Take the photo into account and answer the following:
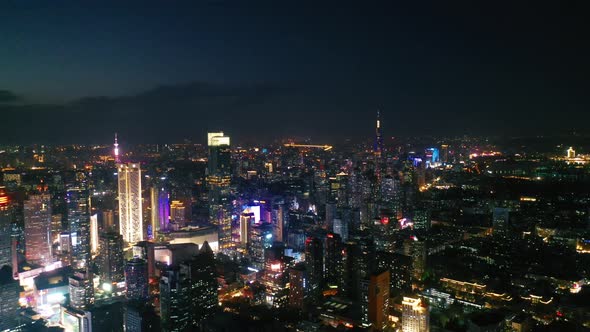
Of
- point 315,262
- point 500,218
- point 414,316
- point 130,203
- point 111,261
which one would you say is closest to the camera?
point 414,316

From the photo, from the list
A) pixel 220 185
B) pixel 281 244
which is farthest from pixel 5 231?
pixel 220 185

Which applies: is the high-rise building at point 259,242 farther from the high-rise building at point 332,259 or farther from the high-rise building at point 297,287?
the high-rise building at point 297,287

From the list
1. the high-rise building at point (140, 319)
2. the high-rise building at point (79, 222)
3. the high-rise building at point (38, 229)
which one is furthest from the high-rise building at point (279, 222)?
the high-rise building at point (38, 229)

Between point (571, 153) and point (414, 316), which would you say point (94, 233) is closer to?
point (414, 316)

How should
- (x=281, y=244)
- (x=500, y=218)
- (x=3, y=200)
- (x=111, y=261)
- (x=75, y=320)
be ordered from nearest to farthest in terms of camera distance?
(x=75, y=320), (x=111, y=261), (x=3, y=200), (x=281, y=244), (x=500, y=218)

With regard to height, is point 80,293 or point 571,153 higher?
point 571,153

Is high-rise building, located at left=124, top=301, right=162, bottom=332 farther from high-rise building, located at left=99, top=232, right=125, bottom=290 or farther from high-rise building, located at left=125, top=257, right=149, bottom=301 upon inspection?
high-rise building, located at left=99, top=232, right=125, bottom=290

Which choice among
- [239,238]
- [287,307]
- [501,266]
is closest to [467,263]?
[501,266]
